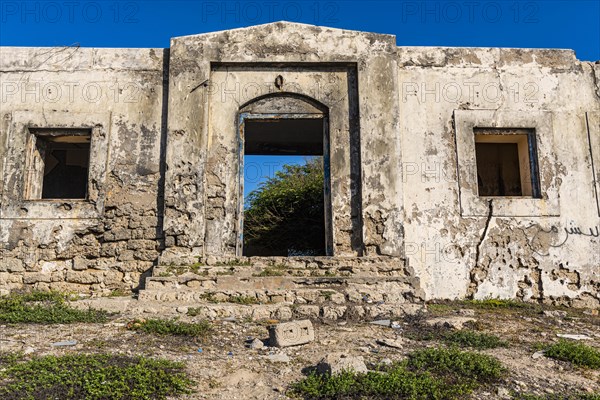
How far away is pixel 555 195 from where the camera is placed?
7840 mm

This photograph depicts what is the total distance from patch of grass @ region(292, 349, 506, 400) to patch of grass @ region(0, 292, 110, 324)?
3.02m

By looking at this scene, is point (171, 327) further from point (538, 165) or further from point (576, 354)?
point (538, 165)

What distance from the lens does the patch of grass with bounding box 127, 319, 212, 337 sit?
494cm

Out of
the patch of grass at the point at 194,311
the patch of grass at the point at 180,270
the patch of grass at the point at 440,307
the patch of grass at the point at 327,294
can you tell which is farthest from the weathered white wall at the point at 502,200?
the patch of grass at the point at 194,311

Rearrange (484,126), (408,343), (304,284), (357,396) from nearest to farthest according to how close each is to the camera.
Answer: (357,396)
(408,343)
(304,284)
(484,126)

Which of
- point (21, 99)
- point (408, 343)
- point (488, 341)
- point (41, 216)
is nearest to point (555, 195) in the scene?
point (488, 341)

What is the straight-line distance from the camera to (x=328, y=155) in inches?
303

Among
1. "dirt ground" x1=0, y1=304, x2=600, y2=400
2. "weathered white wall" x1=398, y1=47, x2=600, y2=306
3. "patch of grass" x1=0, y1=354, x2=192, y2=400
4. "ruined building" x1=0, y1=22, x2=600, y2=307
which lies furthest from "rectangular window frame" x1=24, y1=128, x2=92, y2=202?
"weathered white wall" x1=398, y1=47, x2=600, y2=306

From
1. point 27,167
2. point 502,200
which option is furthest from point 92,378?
point 502,200

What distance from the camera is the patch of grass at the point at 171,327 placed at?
16.2ft

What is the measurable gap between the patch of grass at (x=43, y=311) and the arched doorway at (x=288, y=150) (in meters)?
2.33

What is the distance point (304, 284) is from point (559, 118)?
5123mm

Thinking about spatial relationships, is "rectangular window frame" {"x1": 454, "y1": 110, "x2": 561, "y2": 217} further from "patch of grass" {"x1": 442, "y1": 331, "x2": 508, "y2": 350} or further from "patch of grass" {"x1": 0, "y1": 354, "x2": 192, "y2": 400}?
"patch of grass" {"x1": 0, "y1": 354, "x2": 192, "y2": 400}

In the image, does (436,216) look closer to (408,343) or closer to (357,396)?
(408,343)
